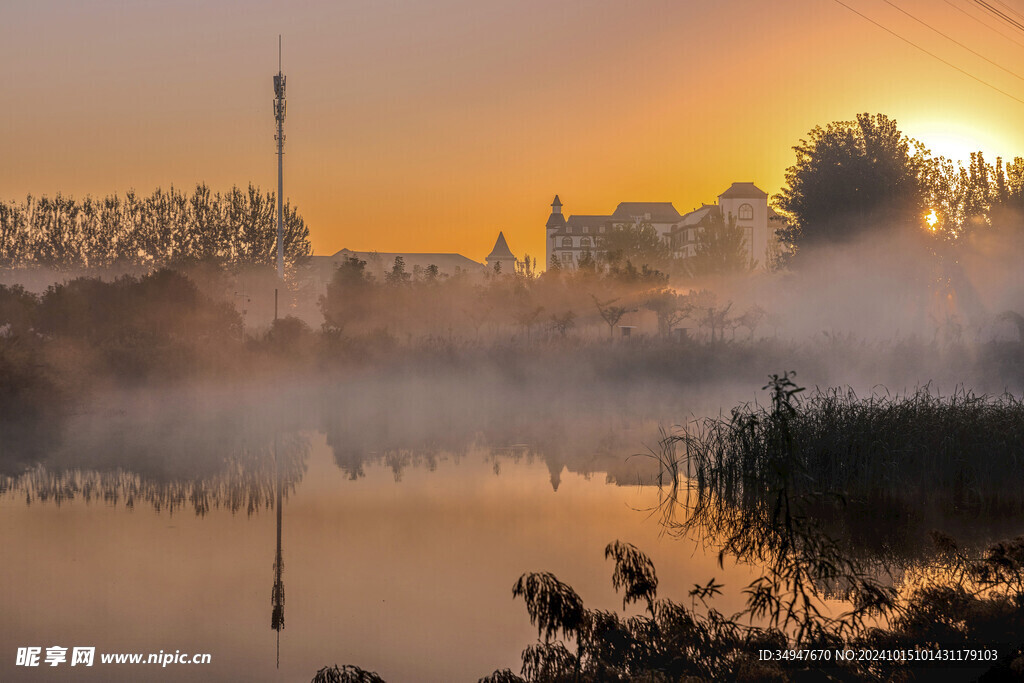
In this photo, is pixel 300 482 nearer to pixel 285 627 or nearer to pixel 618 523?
pixel 618 523

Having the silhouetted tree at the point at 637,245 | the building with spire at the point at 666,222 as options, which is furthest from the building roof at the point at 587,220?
the silhouetted tree at the point at 637,245

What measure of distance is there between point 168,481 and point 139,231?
4511 centimetres

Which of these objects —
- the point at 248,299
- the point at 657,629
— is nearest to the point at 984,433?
the point at 657,629

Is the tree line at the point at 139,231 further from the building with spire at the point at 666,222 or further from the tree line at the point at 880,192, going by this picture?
the building with spire at the point at 666,222

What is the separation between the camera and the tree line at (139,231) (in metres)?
56.0

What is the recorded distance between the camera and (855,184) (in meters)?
47.2

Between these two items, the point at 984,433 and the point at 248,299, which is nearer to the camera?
the point at 984,433

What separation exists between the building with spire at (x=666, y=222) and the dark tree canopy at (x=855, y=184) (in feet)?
159

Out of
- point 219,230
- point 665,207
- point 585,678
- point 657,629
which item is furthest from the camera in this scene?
point 665,207

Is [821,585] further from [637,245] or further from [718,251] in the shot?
[637,245]

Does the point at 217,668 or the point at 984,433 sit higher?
the point at 984,433

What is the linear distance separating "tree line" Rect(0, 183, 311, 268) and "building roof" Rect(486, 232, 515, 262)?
101 metres

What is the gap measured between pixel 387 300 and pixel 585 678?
37.2 meters

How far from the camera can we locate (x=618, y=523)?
42.2ft
